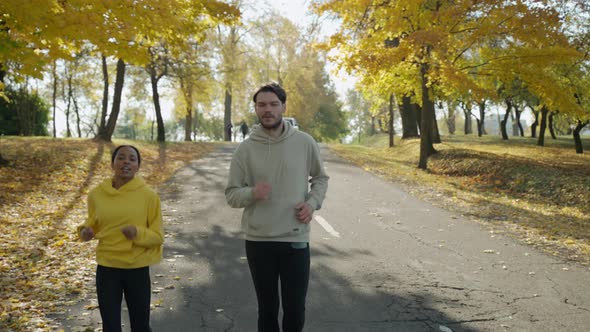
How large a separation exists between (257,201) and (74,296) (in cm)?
346

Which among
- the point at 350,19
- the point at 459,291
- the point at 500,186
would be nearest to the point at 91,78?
the point at 350,19

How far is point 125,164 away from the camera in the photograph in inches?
152

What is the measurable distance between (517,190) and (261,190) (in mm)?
14824

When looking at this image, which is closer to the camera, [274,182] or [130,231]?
[274,182]

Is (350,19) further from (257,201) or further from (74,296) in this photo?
(257,201)

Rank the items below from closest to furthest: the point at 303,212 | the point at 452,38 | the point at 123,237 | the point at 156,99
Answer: the point at 303,212, the point at 123,237, the point at 452,38, the point at 156,99

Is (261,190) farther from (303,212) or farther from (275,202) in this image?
(303,212)

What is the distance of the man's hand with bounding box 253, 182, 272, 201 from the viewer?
333cm

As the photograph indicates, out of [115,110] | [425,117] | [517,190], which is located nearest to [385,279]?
[517,190]

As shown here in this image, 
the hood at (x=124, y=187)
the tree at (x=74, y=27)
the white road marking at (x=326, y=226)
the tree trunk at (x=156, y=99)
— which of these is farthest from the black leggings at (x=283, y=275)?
the tree trunk at (x=156, y=99)

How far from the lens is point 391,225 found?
1018 centimetres

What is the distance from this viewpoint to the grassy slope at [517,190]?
10055 millimetres

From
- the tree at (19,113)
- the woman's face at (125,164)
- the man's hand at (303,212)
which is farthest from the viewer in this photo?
the tree at (19,113)

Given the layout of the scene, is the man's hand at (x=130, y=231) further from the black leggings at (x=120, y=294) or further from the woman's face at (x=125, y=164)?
the woman's face at (x=125, y=164)
